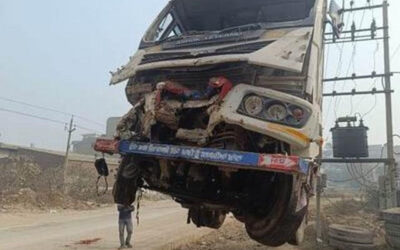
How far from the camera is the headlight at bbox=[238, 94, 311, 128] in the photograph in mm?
4336

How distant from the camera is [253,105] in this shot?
441 cm

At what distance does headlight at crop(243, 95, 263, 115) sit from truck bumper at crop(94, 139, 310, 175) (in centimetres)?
39

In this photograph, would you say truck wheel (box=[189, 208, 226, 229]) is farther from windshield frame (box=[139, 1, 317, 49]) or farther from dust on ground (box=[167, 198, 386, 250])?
dust on ground (box=[167, 198, 386, 250])

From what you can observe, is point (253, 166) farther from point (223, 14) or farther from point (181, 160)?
point (223, 14)

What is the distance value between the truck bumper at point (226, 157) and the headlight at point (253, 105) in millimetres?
386

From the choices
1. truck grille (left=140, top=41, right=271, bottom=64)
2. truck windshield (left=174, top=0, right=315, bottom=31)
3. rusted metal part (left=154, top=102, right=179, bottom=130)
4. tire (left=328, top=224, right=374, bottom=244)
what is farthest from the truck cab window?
tire (left=328, top=224, right=374, bottom=244)

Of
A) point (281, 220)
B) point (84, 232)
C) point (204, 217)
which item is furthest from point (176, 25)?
point (84, 232)

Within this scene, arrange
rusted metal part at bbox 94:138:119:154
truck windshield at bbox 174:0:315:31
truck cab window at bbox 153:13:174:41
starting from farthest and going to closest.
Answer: truck cab window at bbox 153:13:174:41
truck windshield at bbox 174:0:315:31
rusted metal part at bbox 94:138:119:154

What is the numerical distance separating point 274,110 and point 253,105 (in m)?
0.19

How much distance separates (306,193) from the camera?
491 cm

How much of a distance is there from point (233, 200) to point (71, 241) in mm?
10679

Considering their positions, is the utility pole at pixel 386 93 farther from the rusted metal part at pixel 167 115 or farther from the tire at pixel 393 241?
Result: the rusted metal part at pixel 167 115

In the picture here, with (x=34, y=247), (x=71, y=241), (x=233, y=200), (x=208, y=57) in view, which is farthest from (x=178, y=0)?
(x=71, y=241)

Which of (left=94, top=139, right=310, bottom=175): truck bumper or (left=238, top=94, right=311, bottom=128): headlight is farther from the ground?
(left=238, top=94, right=311, bottom=128): headlight
